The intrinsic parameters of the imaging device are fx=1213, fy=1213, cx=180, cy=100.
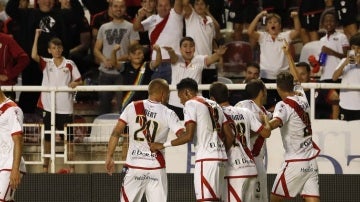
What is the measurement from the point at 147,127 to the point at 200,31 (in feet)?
13.4

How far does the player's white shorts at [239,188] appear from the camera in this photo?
1565cm

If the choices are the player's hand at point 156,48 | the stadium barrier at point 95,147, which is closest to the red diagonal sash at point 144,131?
the stadium barrier at point 95,147

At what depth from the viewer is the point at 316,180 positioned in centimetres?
1617

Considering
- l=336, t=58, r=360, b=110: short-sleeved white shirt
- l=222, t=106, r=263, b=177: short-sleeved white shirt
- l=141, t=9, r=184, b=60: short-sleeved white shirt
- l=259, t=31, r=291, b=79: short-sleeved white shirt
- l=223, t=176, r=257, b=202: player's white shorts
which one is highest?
l=141, t=9, r=184, b=60: short-sleeved white shirt

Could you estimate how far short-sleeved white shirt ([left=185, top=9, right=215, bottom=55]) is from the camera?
757 inches

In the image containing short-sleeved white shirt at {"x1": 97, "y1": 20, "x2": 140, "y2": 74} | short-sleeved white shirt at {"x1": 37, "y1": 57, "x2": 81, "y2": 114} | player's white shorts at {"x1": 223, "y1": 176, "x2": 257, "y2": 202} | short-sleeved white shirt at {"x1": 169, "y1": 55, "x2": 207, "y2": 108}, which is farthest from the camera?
short-sleeved white shirt at {"x1": 97, "y1": 20, "x2": 140, "y2": 74}

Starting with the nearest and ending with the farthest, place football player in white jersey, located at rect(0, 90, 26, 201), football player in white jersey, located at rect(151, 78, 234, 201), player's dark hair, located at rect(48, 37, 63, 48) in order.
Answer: football player in white jersey, located at rect(0, 90, 26, 201), football player in white jersey, located at rect(151, 78, 234, 201), player's dark hair, located at rect(48, 37, 63, 48)

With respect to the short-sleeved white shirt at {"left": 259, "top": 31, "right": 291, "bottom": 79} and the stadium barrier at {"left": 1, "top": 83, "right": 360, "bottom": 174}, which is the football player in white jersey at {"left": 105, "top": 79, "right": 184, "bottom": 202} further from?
the short-sleeved white shirt at {"left": 259, "top": 31, "right": 291, "bottom": 79}

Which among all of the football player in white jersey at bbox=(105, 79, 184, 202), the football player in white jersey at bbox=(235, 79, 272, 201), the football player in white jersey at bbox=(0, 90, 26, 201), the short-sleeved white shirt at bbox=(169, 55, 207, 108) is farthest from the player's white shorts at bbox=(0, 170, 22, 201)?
the short-sleeved white shirt at bbox=(169, 55, 207, 108)

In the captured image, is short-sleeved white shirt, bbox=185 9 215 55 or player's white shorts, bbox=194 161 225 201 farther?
short-sleeved white shirt, bbox=185 9 215 55

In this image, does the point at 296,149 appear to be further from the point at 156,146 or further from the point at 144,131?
the point at 144,131

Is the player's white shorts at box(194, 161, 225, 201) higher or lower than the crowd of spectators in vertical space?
lower

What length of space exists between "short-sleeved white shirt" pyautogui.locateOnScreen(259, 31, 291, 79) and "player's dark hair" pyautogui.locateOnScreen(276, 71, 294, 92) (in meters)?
3.07

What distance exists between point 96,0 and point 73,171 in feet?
11.8
